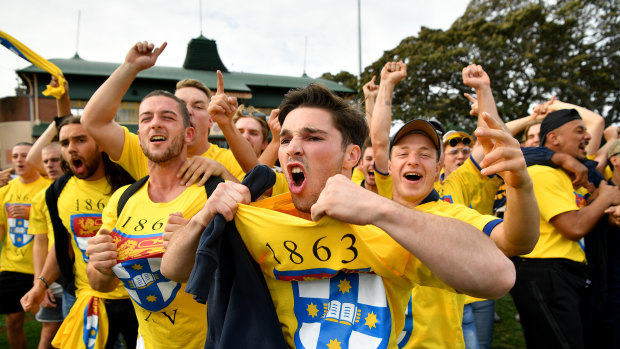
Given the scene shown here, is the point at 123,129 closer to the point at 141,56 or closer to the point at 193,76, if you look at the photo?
the point at 141,56

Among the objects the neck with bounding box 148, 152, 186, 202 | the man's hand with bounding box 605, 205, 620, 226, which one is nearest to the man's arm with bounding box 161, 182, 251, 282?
the neck with bounding box 148, 152, 186, 202

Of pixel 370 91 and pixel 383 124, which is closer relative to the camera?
pixel 383 124

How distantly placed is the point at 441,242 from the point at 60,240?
3.35 meters

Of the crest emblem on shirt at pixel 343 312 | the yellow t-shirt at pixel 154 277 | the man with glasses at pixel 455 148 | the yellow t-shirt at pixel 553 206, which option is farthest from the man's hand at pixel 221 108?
the man with glasses at pixel 455 148

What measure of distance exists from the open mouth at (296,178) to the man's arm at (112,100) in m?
1.51

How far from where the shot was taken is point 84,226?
119 inches

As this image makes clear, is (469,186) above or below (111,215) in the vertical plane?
above

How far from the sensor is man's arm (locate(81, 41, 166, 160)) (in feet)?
8.17

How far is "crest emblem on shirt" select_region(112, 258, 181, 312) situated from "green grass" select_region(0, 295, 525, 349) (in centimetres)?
428

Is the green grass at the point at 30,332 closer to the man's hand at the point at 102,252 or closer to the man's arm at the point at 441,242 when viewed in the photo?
the man's hand at the point at 102,252

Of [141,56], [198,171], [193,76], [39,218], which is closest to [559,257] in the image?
[198,171]

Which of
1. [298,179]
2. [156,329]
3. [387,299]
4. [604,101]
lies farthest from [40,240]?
[604,101]

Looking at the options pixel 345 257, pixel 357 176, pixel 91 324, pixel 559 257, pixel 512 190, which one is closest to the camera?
pixel 345 257

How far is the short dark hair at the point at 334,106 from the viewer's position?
1.94 meters
